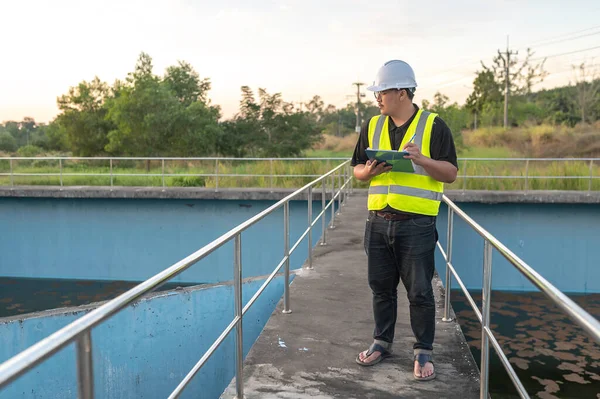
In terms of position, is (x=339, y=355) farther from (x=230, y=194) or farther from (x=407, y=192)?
(x=230, y=194)

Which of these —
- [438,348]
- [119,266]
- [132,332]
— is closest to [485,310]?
[438,348]

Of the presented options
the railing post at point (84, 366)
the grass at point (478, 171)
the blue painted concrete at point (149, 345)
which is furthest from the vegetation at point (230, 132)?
the railing post at point (84, 366)

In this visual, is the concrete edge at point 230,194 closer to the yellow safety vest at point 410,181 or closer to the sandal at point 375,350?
the sandal at point 375,350

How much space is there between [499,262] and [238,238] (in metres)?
10.7

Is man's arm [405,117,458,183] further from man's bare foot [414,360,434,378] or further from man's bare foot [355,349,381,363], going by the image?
man's bare foot [355,349,381,363]

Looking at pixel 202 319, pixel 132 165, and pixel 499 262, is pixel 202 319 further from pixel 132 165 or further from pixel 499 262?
pixel 132 165

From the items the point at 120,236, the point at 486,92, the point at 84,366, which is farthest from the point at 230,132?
the point at 84,366

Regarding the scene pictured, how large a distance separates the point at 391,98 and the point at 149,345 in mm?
3705

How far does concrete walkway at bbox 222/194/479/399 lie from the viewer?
3.40 metres

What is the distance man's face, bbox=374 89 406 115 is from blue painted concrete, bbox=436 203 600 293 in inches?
378

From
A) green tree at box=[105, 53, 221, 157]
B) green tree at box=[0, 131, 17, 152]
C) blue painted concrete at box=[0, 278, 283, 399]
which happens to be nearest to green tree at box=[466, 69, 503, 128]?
green tree at box=[105, 53, 221, 157]

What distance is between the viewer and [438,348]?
4.10 meters

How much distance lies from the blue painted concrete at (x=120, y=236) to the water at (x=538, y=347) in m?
5.10

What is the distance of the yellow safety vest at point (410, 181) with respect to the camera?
10.5 ft
